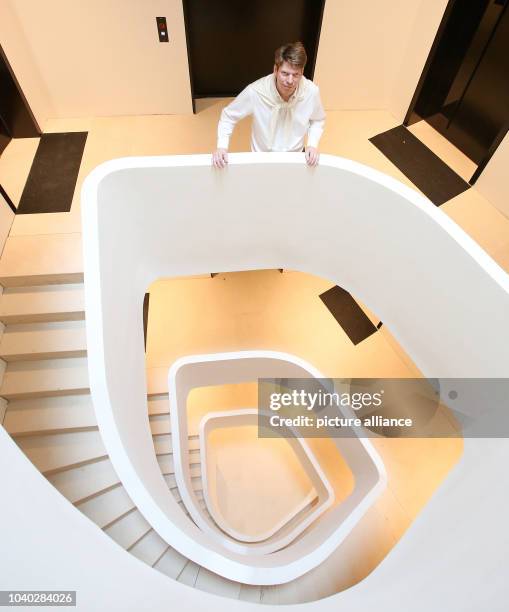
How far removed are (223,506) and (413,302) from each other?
19.2 feet

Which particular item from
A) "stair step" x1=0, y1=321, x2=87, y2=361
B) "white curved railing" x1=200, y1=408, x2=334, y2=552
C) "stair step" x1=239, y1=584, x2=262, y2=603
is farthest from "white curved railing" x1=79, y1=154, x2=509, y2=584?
"white curved railing" x1=200, y1=408, x2=334, y2=552

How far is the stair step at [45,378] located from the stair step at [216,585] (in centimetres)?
176

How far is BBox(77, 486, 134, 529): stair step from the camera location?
121 inches

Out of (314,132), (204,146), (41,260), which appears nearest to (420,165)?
(314,132)

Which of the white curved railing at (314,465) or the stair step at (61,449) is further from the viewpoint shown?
the white curved railing at (314,465)

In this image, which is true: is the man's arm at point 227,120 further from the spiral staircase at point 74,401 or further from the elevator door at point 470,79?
the elevator door at point 470,79

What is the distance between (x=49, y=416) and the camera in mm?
3303

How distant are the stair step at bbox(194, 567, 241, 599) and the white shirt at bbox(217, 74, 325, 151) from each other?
10.7 feet

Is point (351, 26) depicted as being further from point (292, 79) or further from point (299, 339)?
point (299, 339)

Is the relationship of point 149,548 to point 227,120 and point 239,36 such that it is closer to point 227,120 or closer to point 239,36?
point 227,120

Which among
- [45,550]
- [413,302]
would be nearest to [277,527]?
[413,302]

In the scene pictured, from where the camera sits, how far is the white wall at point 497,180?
4396mm

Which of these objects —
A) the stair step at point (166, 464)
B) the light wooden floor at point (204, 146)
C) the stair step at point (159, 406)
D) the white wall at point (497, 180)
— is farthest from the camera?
the stair step at point (166, 464)

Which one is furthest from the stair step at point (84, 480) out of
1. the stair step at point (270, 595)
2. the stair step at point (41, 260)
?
the stair step at point (41, 260)
